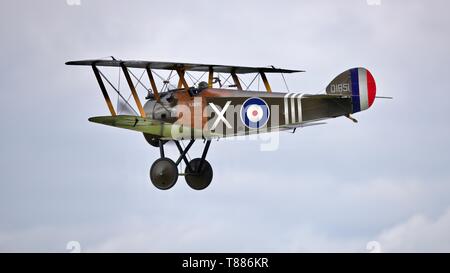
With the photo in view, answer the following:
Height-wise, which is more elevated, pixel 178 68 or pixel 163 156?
pixel 178 68

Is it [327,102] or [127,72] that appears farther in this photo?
[127,72]

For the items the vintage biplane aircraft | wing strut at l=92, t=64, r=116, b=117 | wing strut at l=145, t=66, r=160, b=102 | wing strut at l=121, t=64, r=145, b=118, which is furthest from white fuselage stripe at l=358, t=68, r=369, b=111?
wing strut at l=92, t=64, r=116, b=117

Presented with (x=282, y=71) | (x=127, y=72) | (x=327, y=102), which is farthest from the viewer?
(x=282, y=71)

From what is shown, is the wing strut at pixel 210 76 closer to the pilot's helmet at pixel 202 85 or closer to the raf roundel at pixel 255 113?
the pilot's helmet at pixel 202 85

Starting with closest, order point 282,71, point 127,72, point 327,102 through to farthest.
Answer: point 327,102
point 127,72
point 282,71

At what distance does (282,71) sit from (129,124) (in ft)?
14.2

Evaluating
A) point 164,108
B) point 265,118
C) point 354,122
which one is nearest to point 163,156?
point 164,108

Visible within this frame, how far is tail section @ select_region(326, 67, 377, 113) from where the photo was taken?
23453mm

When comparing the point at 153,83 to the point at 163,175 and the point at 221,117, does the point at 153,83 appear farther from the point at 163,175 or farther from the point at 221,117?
the point at 163,175

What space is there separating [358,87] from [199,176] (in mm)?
4456

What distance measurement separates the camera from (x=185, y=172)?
84.1 feet

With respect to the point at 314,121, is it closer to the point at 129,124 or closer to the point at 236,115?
the point at 236,115

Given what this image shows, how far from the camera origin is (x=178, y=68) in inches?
989

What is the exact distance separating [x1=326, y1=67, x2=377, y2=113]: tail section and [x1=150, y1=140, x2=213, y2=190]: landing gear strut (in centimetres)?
344
